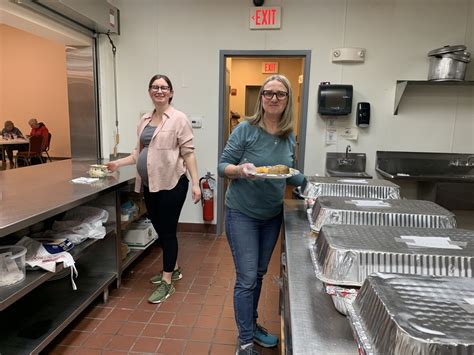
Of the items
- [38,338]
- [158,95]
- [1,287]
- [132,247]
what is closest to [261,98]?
[158,95]

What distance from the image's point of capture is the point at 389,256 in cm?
95

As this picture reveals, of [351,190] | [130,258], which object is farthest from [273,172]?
[130,258]

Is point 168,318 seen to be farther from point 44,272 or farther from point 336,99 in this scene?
point 336,99

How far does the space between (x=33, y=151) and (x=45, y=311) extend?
16.0 ft

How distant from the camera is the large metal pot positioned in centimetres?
303

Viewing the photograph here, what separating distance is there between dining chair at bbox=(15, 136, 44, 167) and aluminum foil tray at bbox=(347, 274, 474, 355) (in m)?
6.55

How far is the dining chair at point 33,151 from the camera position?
239 inches

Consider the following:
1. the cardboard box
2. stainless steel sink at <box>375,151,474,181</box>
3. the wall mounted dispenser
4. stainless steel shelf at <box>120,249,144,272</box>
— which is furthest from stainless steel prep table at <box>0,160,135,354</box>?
stainless steel sink at <box>375,151,474,181</box>

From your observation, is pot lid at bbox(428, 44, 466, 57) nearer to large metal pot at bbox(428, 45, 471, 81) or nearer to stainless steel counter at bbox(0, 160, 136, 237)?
large metal pot at bbox(428, 45, 471, 81)

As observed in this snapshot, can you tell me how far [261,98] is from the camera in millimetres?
1593

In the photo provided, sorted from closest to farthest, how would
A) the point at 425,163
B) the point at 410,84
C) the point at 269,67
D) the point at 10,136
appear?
1. the point at 410,84
2. the point at 425,163
3. the point at 10,136
4. the point at 269,67

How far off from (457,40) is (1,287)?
4007 millimetres

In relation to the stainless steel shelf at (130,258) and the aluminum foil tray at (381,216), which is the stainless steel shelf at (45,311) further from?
the aluminum foil tray at (381,216)

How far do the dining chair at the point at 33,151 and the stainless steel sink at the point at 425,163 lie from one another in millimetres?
5600
